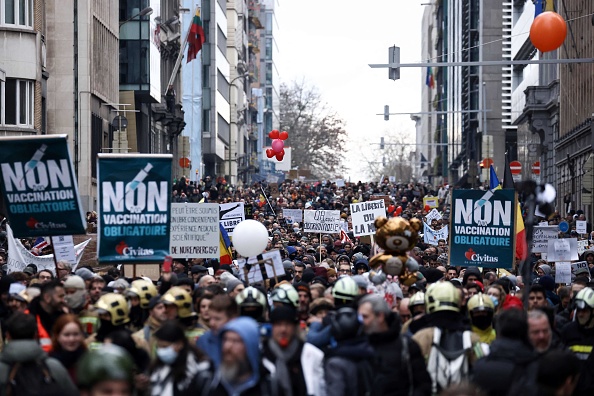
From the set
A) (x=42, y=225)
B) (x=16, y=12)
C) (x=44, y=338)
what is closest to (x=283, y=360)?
(x=44, y=338)

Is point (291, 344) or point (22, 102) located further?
point (22, 102)

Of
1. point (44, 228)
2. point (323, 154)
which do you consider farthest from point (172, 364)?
point (323, 154)

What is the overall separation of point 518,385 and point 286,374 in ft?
4.73

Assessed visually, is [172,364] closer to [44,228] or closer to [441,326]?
[441,326]

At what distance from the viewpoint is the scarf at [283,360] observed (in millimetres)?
8820

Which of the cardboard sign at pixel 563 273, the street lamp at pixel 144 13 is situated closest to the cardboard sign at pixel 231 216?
the cardboard sign at pixel 563 273

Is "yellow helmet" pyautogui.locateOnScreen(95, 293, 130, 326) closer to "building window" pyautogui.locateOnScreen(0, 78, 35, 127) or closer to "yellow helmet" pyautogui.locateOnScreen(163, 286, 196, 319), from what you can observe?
"yellow helmet" pyautogui.locateOnScreen(163, 286, 196, 319)

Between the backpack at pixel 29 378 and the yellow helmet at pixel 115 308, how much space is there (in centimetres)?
184

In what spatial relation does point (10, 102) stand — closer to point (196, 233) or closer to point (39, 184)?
point (196, 233)

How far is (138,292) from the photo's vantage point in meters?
13.0

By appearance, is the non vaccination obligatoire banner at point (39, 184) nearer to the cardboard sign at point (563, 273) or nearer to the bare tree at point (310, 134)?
the cardboard sign at point (563, 273)

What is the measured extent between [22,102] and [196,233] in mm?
23298

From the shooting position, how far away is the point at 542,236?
24.5 metres

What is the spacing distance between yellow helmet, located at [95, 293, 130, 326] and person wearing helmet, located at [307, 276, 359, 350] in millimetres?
1394
